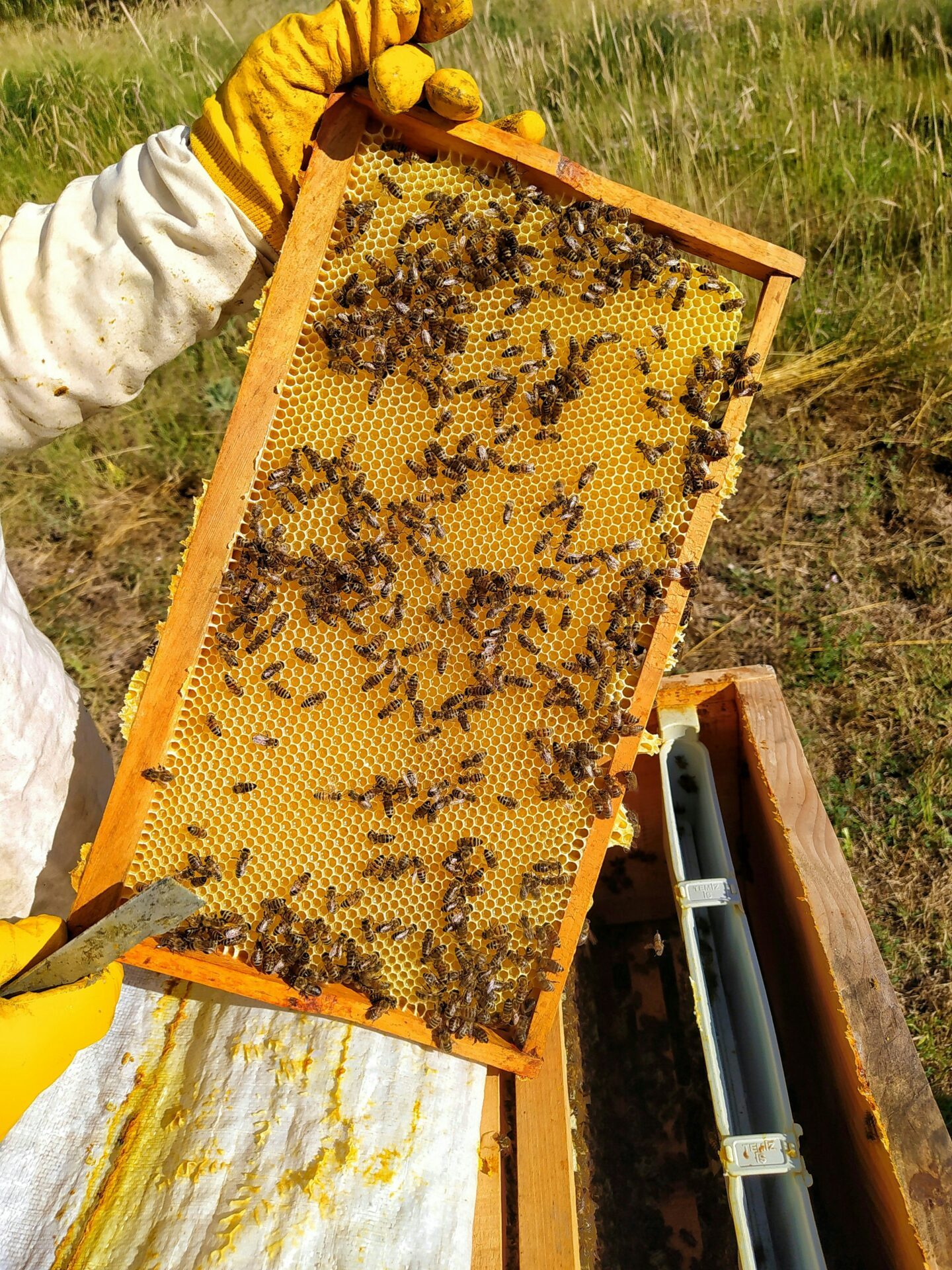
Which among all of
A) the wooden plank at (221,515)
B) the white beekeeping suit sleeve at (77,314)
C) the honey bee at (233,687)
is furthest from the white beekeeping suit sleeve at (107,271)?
the honey bee at (233,687)

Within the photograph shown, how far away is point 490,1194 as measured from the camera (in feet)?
9.11

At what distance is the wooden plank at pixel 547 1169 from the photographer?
8.63ft

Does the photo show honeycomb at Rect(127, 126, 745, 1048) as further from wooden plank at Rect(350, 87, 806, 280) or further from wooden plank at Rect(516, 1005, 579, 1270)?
wooden plank at Rect(516, 1005, 579, 1270)

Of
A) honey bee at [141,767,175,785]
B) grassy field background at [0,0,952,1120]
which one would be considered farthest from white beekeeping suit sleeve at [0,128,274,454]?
grassy field background at [0,0,952,1120]

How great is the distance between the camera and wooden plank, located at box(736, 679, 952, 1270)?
252cm

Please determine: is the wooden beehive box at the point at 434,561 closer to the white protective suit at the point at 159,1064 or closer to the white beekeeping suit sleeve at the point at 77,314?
the white protective suit at the point at 159,1064

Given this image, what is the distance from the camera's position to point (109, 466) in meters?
6.57

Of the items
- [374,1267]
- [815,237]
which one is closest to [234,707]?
[374,1267]

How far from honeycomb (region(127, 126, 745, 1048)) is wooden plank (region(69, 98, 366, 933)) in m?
0.07

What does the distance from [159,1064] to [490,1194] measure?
1.24 metres

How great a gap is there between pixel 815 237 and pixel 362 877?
5967mm

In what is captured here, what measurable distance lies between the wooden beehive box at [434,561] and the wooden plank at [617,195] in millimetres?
11

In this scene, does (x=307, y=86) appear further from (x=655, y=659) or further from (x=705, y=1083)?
(x=705, y=1083)

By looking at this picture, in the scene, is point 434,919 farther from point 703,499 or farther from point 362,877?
point 703,499
